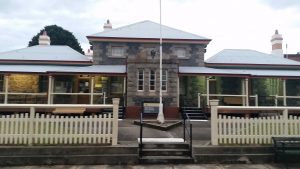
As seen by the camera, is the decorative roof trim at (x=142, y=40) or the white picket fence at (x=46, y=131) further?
the decorative roof trim at (x=142, y=40)

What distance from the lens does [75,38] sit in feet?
139

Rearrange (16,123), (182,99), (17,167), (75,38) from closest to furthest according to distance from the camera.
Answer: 1. (17,167)
2. (16,123)
3. (182,99)
4. (75,38)

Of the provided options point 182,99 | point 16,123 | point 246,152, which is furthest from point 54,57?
point 246,152

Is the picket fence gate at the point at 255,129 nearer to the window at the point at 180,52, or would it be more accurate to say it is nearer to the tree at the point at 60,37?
the window at the point at 180,52

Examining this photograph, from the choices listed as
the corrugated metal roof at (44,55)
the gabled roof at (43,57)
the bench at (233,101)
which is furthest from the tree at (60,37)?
the bench at (233,101)

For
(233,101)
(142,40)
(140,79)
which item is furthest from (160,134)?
Answer: (142,40)

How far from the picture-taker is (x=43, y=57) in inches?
805

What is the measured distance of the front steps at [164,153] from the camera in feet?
23.9

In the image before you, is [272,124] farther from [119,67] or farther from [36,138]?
[119,67]

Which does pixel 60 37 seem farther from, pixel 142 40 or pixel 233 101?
pixel 233 101

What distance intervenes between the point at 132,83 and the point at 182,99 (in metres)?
4.56

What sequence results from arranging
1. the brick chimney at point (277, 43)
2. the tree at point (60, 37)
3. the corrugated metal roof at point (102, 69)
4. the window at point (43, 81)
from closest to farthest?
the corrugated metal roof at point (102, 69) → the window at point (43, 81) → the brick chimney at point (277, 43) → the tree at point (60, 37)

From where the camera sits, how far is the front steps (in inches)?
287

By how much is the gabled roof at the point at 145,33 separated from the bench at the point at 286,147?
1314 centimetres
